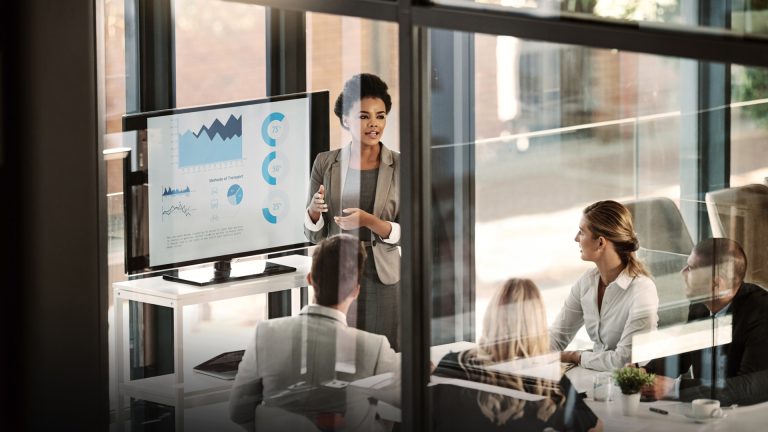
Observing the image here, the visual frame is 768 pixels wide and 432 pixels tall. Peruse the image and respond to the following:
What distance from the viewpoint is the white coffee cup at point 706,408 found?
8.24ft

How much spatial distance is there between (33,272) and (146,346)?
45cm

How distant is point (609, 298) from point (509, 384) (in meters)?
0.36

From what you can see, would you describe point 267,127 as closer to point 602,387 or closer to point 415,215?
point 415,215

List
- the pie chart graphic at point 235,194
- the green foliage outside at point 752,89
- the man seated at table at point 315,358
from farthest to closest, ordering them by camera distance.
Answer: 1. the pie chart graphic at point 235,194
2. the man seated at table at point 315,358
3. the green foliage outside at point 752,89

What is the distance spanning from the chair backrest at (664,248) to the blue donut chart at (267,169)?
1336 mm

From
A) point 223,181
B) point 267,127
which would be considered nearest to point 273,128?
point 267,127

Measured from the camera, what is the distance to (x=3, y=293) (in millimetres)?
3768

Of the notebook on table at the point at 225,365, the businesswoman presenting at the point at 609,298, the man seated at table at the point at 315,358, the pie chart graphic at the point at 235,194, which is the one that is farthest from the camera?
the pie chart graphic at the point at 235,194

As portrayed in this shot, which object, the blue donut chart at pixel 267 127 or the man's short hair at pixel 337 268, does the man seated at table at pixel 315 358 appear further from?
the blue donut chart at pixel 267 127

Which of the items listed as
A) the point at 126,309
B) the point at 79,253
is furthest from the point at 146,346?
the point at 79,253

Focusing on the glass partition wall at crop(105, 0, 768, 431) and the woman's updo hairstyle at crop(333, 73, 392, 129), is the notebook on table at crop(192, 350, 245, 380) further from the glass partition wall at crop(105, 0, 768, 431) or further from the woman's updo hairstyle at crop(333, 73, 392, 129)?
the woman's updo hairstyle at crop(333, 73, 392, 129)

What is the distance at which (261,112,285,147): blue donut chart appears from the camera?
3.60 m

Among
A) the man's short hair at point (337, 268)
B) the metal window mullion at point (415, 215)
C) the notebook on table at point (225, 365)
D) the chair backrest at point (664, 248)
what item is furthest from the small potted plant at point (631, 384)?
the notebook on table at point (225, 365)

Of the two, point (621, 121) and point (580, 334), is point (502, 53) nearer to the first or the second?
point (621, 121)
